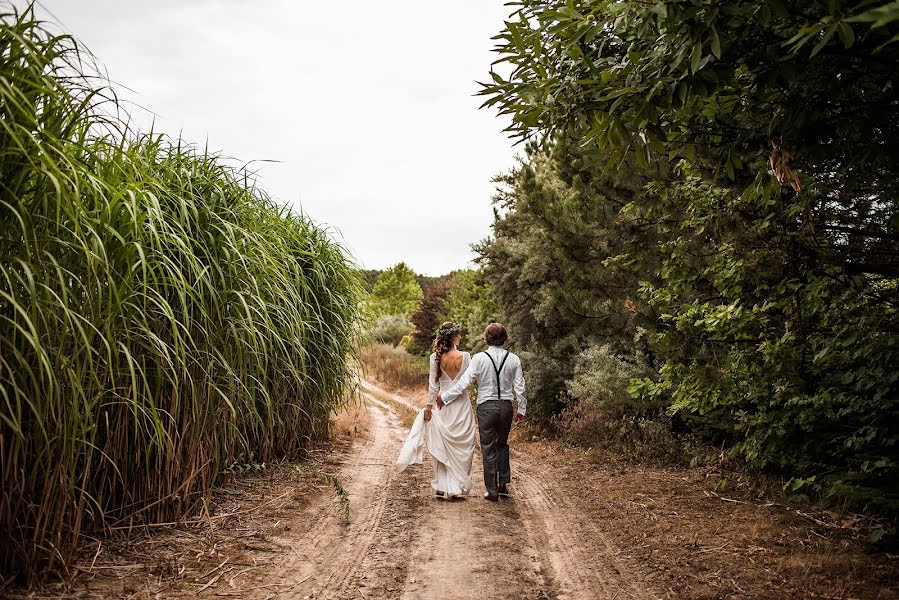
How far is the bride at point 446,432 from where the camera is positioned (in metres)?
6.54

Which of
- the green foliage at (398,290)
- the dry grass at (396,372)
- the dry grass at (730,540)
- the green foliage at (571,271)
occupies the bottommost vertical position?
the dry grass at (730,540)

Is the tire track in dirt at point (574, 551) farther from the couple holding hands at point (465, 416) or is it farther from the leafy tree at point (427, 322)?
the leafy tree at point (427, 322)

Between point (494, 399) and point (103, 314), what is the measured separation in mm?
4004

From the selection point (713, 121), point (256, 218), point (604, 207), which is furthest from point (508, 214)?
point (713, 121)

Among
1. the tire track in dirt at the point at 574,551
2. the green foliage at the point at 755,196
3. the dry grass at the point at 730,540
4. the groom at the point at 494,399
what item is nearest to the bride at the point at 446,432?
the groom at the point at 494,399

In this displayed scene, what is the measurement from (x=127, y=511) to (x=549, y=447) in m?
6.90

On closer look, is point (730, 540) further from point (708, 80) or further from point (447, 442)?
point (708, 80)

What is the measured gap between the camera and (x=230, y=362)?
5.04 m

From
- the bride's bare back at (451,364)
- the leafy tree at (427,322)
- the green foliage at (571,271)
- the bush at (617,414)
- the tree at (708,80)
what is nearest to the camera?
the tree at (708,80)

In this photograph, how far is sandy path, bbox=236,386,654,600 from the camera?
151 inches

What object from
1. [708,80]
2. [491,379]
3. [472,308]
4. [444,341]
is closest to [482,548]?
[491,379]

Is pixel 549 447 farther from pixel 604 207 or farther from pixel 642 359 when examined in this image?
pixel 604 207

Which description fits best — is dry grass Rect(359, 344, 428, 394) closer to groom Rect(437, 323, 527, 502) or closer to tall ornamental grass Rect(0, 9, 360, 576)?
groom Rect(437, 323, 527, 502)

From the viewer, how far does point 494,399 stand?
6.63 meters
